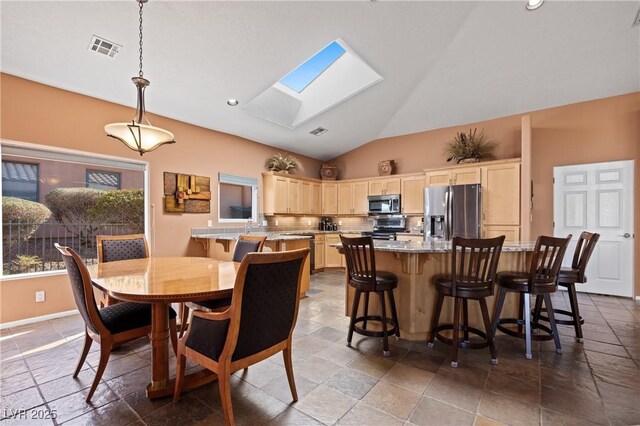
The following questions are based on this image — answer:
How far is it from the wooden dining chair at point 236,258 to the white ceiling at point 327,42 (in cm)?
213

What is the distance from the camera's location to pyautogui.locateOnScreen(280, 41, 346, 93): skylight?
13.9 feet

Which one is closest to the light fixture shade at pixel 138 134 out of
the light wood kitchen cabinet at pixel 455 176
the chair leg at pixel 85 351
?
the chair leg at pixel 85 351

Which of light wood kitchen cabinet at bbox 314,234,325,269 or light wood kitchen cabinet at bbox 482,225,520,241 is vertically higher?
light wood kitchen cabinet at bbox 482,225,520,241

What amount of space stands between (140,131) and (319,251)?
4471 millimetres

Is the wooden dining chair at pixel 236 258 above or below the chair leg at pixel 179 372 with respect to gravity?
above

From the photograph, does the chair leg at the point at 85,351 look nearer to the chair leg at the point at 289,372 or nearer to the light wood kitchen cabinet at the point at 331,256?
the chair leg at the point at 289,372

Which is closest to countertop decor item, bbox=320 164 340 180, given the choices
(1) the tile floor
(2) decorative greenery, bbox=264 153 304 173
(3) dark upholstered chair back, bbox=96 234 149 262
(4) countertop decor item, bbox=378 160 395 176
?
(2) decorative greenery, bbox=264 153 304 173

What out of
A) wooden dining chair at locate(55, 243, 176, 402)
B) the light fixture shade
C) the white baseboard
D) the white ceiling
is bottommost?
the white baseboard

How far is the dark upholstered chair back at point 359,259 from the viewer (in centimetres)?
242

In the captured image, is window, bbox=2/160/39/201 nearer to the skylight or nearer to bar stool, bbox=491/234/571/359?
the skylight

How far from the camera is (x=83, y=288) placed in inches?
70.0

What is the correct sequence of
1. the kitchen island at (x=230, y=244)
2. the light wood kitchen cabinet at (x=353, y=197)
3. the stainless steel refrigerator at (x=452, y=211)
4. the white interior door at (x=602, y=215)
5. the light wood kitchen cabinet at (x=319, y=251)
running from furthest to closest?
the light wood kitchen cabinet at (x=353, y=197) → the light wood kitchen cabinet at (x=319, y=251) → the stainless steel refrigerator at (x=452, y=211) → the white interior door at (x=602, y=215) → the kitchen island at (x=230, y=244)

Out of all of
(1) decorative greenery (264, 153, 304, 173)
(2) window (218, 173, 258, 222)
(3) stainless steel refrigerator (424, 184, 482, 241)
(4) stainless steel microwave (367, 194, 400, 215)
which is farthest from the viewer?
(4) stainless steel microwave (367, 194, 400, 215)

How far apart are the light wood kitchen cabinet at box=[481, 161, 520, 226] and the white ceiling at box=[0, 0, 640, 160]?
1160 mm
